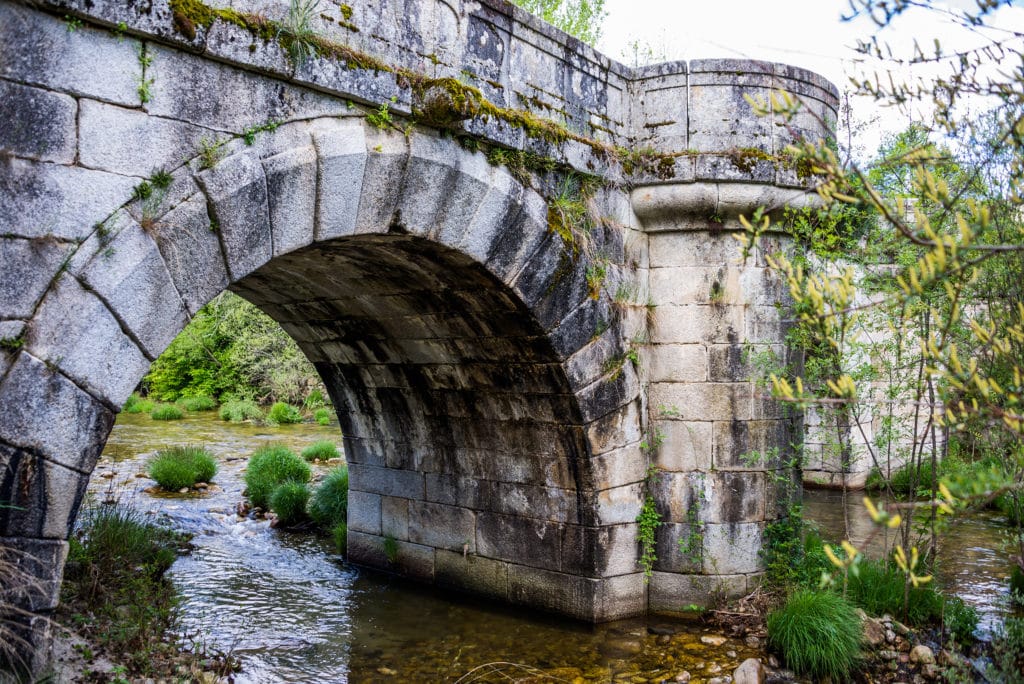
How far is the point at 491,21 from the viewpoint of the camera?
502 cm

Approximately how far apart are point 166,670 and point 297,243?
229 cm

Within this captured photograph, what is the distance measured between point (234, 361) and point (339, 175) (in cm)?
1575

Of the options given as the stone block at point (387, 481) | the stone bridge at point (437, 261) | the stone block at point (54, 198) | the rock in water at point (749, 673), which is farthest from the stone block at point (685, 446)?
the stone block at point (54, 198)

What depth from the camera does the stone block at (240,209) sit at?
3631 mm

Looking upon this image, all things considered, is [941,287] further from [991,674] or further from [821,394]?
[991,674]

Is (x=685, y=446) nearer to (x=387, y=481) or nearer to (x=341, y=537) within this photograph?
(x=387, y=481)

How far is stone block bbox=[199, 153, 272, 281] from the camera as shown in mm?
3631

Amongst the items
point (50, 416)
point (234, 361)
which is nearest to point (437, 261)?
point (50, 416)

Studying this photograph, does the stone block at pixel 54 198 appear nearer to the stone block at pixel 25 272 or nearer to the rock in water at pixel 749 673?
the stone block at pixel 25 272

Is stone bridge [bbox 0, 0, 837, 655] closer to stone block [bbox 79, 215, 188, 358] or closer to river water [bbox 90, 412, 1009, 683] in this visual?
stone block [bbox 79, 215, 188, 358]

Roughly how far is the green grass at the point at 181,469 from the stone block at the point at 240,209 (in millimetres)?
7184

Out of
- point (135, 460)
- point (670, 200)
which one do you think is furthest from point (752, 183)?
point (135, 460)

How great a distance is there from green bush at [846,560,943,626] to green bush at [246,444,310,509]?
5.88 meters

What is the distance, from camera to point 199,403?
61.3 feet
